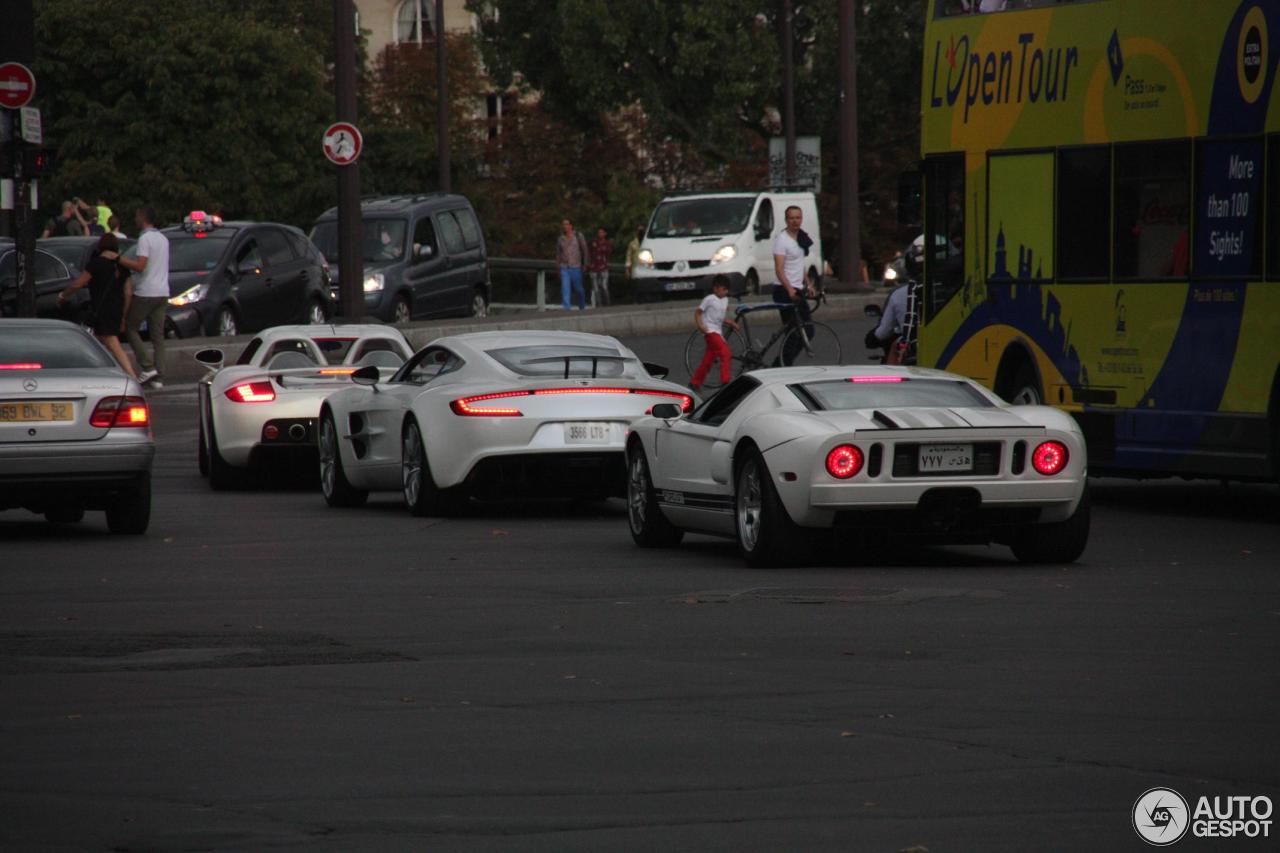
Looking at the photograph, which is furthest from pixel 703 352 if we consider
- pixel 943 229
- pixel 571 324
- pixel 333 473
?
pixel 333 473

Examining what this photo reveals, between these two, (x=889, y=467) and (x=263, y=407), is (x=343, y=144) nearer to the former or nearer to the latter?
(x=263, y=407)

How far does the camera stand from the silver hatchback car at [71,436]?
15.3m

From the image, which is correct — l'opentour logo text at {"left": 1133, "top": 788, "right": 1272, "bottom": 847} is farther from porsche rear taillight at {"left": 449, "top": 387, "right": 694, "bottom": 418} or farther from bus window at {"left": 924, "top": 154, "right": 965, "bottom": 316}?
bus window at {"left": 924, "top": 154, "right": 965, "bottom": 316}

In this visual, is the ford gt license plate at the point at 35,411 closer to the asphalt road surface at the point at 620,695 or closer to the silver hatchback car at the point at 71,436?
the silver hatchback car at the point at 71,436

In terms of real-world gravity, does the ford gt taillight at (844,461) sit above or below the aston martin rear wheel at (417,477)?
above

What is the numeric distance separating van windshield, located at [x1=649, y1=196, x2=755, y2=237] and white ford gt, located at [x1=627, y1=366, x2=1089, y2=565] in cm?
3207

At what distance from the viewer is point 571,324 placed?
37969 mm

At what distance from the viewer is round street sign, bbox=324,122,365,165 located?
32.8m

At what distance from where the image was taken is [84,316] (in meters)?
33.8

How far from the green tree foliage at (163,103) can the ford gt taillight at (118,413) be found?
47634mm

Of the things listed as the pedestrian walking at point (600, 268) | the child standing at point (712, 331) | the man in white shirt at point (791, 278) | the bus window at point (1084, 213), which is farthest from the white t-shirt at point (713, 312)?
the pedestrian walking at point (600, 268)

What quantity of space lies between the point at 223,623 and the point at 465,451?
5176 mm

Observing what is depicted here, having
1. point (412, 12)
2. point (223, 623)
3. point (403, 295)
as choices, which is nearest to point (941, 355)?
point (223, 623)

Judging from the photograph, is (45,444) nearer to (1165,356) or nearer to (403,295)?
(1165,356)
